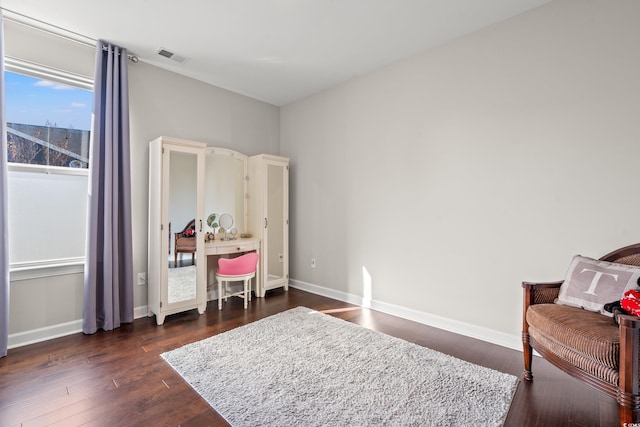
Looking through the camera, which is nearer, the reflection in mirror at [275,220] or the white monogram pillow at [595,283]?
the white monogram pillow at [595,283]

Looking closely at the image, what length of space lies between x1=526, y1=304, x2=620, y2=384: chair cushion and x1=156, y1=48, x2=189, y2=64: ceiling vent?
3868 millimetres

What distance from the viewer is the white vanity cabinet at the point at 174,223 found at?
10.0 ft

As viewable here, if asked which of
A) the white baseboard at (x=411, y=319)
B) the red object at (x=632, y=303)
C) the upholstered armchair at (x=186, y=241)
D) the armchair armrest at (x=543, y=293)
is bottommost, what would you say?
the white baseboard at (x=411, y=319)

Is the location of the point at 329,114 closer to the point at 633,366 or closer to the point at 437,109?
the point at 437,109

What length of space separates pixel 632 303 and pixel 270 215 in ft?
11.4

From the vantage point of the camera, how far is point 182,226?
3191 millimetres

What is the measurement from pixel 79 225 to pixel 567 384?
419 centimetres

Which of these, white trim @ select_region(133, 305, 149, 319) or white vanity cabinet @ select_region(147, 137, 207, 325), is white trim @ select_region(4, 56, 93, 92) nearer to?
white vanity cabinet @ select_region(147, 137, 207, 325)

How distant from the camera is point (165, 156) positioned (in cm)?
307

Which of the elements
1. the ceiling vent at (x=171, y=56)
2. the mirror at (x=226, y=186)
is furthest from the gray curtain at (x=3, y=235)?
the mirror at (x=226, y=186)

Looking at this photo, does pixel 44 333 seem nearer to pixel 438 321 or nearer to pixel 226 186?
pixel 226 186

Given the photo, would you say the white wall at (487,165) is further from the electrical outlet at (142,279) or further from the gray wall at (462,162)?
the electrical outlet at (142,279)

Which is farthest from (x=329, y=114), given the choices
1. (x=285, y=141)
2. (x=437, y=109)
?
(x=437, y=109)

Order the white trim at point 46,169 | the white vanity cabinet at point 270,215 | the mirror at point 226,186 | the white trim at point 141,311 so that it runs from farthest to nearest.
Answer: the white vanity cabinet at point 270,215
the mirror at point 226,186
the white trim at point 141,311
the white trim at point 46,169
